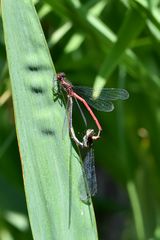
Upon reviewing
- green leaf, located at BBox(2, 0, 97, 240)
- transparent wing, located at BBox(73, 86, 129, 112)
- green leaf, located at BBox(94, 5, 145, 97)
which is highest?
green leaf, located at BBox(94, 5, 145, 97)

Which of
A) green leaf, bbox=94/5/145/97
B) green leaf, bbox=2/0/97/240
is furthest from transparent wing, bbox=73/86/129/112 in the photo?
green leaf, bbox=2/0/97/240

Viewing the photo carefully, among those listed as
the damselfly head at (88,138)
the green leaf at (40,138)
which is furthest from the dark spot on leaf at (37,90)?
the damselfly head at (88,138)

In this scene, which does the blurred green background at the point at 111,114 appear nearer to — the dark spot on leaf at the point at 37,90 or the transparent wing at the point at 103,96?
the transparent wing at the point at 103,96

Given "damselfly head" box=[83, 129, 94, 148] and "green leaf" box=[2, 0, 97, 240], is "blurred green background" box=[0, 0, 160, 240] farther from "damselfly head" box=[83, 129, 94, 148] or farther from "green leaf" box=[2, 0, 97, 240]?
"green leaf" box=[2, 0, 97, 240]

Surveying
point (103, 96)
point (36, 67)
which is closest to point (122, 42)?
point (103, 96)

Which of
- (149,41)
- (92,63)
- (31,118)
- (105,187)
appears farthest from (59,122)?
Answer: (105,187)

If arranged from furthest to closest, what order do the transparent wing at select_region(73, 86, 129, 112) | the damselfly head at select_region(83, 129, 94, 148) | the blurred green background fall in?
1. the blurred green background
2. the transparent wing at select_region(73, 86, 129, 112)
3. the damselfly head at select_region(83, 129, 94, 148)
